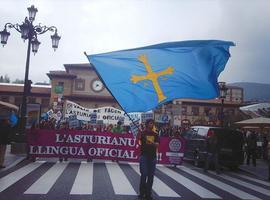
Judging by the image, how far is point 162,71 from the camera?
1162cm

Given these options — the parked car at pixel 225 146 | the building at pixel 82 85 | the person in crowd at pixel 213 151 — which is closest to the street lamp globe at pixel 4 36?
the parked car at pixel 225 146

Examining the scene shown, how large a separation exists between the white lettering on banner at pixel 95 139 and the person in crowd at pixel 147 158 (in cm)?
880

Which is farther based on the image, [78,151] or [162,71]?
[78,151]

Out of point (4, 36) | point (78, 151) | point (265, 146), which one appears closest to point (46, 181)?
point (78, 151)

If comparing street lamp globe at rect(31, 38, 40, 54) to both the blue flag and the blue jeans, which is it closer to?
the blue flag

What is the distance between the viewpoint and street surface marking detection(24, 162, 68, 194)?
1039cm

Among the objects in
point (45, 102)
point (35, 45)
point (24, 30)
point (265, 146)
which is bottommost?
point (265, 146)

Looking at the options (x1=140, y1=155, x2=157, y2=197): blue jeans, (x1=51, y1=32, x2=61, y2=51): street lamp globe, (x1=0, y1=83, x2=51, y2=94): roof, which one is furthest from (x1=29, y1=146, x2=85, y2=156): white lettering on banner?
(x1=0, y1=83, x2=51, y2=94): roof

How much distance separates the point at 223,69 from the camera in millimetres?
12117

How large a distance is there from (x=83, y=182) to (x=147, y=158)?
2.75 metres

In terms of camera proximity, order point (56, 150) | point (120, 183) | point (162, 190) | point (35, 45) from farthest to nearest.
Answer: point (35, 45)
point (56, 150)
point (120, 183)
point (162, 190)

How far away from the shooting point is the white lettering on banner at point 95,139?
18781mm

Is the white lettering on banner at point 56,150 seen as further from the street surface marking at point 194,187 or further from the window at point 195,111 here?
the window at point 195,111

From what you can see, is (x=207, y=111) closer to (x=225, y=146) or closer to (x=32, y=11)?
(x=225, y=146)
